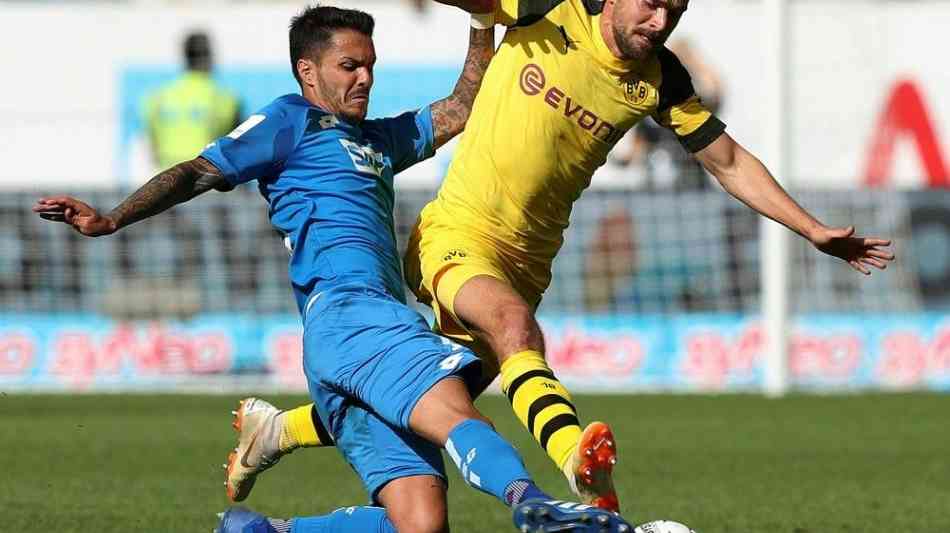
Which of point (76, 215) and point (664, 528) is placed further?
point (76, 215)

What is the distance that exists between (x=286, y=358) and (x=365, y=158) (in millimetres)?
10745

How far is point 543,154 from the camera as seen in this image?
23.7 ft

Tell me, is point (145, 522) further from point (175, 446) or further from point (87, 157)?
point (87, 157)

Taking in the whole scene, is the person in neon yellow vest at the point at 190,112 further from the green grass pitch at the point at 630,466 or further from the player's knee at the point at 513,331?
the player's knee at the point at 513,331

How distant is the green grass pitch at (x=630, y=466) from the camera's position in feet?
28.2

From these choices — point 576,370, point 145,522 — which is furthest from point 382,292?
point 576,370

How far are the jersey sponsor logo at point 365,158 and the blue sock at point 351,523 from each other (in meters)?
1.18

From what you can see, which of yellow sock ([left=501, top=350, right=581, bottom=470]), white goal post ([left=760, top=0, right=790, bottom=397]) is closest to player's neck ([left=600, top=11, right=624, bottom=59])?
yellow sock ([left=501, top=350, right=581, bottom=470])

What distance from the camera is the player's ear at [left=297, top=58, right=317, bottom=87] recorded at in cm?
680

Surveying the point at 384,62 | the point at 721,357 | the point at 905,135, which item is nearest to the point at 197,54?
the point at 384,62

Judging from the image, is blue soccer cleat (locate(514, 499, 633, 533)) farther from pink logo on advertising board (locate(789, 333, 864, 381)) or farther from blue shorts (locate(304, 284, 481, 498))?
pink logo on advertising board (locate(789, 333, 864, 381))

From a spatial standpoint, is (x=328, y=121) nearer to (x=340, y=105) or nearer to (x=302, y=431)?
(x=340, y=105)

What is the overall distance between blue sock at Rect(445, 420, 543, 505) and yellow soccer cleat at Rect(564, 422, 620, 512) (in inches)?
6.7

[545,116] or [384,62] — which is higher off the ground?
[384,62]
